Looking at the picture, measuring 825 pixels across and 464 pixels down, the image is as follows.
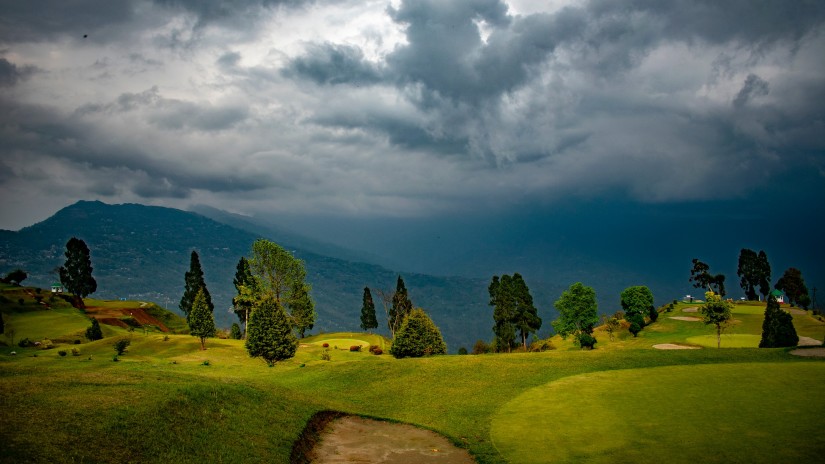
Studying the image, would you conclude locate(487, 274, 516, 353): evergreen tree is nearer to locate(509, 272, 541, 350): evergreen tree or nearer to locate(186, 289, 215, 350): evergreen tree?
locate(509, 272, 541, 350): evergreen tree

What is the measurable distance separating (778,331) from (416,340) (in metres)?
39.3

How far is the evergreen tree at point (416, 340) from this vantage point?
202 ft

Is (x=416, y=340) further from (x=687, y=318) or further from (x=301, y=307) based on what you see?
(x=687, y=318)

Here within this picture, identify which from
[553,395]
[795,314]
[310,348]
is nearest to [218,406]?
[553,395]

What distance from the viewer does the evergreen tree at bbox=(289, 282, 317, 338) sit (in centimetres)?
9444

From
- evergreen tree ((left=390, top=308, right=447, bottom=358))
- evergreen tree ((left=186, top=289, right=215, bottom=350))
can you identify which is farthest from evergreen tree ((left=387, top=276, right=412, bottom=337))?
evergreen tree ((left=186, top=289, right=215, bottom=350))

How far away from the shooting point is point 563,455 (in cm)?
2322

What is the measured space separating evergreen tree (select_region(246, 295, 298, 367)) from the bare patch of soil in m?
27.0

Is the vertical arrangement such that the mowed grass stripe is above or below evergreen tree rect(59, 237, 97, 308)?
below

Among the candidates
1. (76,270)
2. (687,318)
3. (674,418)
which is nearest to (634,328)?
(687,318)

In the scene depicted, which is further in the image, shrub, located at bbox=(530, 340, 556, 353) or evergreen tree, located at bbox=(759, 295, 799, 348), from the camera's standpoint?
shrub, located at bbox=(530, 340, 556, 353)

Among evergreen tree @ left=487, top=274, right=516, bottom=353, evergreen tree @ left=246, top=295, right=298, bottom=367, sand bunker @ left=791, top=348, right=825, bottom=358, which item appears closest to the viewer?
sand bunker @ left=791, top=348, right=825, bottom=358

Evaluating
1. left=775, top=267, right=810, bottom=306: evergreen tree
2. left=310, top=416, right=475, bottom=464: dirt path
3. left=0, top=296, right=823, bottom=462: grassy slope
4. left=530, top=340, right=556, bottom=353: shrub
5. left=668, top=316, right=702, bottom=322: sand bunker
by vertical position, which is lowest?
left=530, top=340, right=556, bottom=353: shrub

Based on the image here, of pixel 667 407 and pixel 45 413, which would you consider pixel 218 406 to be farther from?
pixel 667 407
